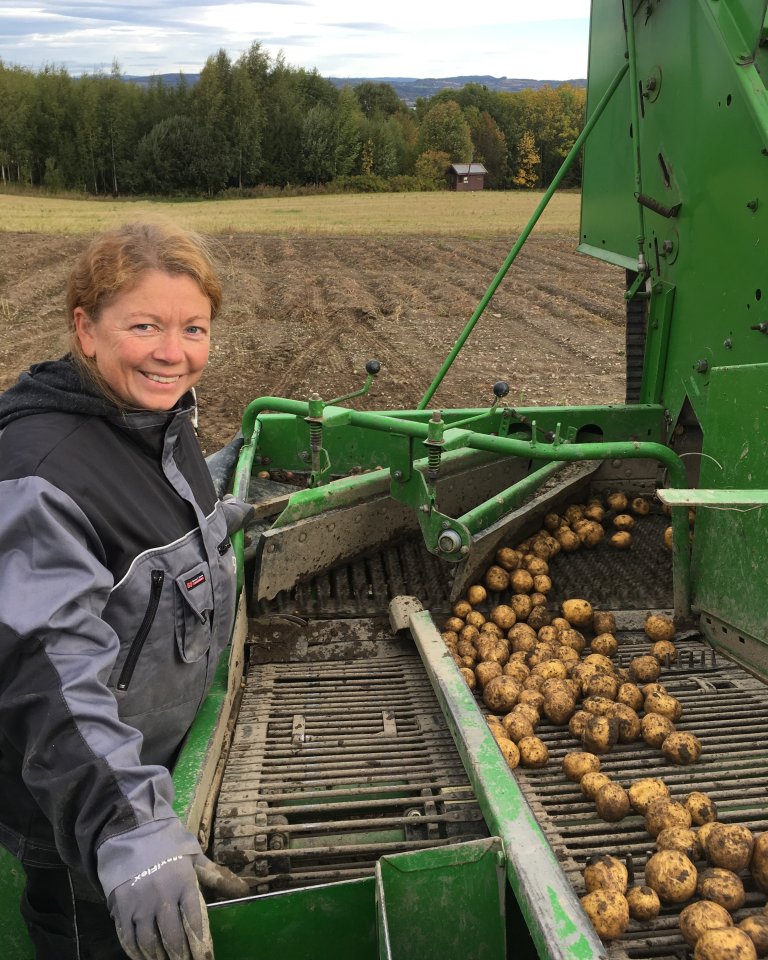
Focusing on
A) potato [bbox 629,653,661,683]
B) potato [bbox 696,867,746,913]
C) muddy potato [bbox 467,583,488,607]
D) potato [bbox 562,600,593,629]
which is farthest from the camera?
muddy potato [bbox 467,583,488,607]

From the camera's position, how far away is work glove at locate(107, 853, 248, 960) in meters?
1.65

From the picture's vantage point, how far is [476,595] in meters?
3.89

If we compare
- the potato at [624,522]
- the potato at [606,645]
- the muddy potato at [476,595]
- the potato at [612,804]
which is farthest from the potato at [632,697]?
the potato at [624,522]

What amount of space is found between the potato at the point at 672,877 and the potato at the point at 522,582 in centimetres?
178

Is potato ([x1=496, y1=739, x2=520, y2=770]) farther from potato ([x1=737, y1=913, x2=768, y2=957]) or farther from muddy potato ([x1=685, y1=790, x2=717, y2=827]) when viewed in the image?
potato ([x1=737, y1=913, x2=768, y2=957])

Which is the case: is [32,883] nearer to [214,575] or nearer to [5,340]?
[214,575]

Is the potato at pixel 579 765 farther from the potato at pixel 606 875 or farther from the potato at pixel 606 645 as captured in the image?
the potato at pixel 606 645

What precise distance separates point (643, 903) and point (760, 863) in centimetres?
33

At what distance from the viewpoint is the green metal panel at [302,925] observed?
198cm

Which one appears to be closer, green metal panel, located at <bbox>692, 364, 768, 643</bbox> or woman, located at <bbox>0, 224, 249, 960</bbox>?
woman, located at <bbox>0, 224, 249, 960</bbox>

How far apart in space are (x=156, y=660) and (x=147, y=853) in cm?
47

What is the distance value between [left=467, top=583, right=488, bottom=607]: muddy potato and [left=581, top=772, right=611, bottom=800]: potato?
133cm

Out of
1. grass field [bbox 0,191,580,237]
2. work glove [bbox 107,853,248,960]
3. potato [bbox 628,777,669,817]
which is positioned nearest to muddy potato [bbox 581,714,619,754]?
potato [bbox 628,777,669,817]

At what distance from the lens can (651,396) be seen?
4.61 m
